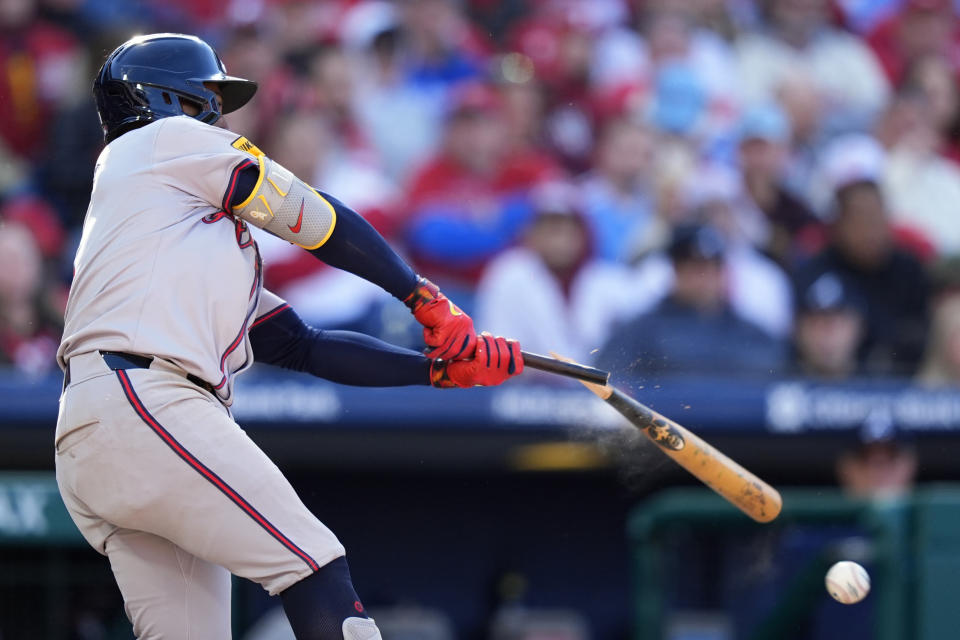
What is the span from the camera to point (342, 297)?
5941mm

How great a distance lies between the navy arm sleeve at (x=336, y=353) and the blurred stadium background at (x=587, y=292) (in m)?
0.79

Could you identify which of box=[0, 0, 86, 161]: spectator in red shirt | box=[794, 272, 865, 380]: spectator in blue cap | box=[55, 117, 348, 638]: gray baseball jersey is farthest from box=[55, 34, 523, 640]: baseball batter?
box=[0, 0, 86, 161]: spectator in red shirt

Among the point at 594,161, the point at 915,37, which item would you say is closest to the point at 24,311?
the point at 594,161

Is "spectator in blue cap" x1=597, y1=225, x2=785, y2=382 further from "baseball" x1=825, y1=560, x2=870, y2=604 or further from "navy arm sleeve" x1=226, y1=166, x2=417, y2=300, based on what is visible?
"navy arm sleeve" x1=226, y1=166, x2=417, y2=300

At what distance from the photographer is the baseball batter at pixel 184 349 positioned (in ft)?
8.22

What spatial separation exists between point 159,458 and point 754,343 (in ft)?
12.2

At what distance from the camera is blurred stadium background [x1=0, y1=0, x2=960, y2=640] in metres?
5.04

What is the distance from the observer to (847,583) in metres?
3.46

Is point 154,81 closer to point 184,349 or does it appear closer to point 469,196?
point 184,349

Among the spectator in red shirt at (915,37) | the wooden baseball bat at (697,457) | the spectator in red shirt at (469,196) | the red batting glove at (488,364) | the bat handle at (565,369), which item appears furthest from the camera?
the spectator in red shirt at (915,37)

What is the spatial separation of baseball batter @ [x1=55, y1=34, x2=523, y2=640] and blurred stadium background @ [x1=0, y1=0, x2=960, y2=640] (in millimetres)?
1333

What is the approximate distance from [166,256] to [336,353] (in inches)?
27.1

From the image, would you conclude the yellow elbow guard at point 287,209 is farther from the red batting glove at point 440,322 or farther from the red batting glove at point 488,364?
the red batting glove at point 488,364

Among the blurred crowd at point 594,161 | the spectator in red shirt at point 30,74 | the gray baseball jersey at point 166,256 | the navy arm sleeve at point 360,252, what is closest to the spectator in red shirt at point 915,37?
the blurred crowd at point 594,161
